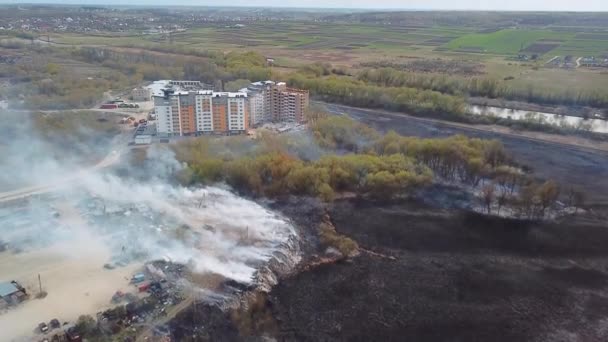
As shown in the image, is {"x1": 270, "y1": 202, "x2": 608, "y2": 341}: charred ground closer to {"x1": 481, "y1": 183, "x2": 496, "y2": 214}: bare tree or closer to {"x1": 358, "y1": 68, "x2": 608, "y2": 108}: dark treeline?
{"x1": 481, "y1": 183, "x2": 496, "y2": 214}: bare tree

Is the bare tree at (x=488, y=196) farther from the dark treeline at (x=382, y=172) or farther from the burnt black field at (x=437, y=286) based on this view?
the burnt black field at (x=437, y=286)

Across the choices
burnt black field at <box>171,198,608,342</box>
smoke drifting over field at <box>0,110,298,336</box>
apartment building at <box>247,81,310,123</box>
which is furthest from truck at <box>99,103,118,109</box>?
burnt black field at <box>171,198,608,342</box>

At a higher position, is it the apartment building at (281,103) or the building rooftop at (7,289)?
the apartment building at (281,103)

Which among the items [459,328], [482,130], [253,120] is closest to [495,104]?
[482,130]

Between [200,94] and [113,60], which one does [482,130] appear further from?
[113,60]

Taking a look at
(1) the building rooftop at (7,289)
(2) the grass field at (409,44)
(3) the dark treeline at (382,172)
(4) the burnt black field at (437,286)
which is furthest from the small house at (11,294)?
(2) the grass field at (409,44)
